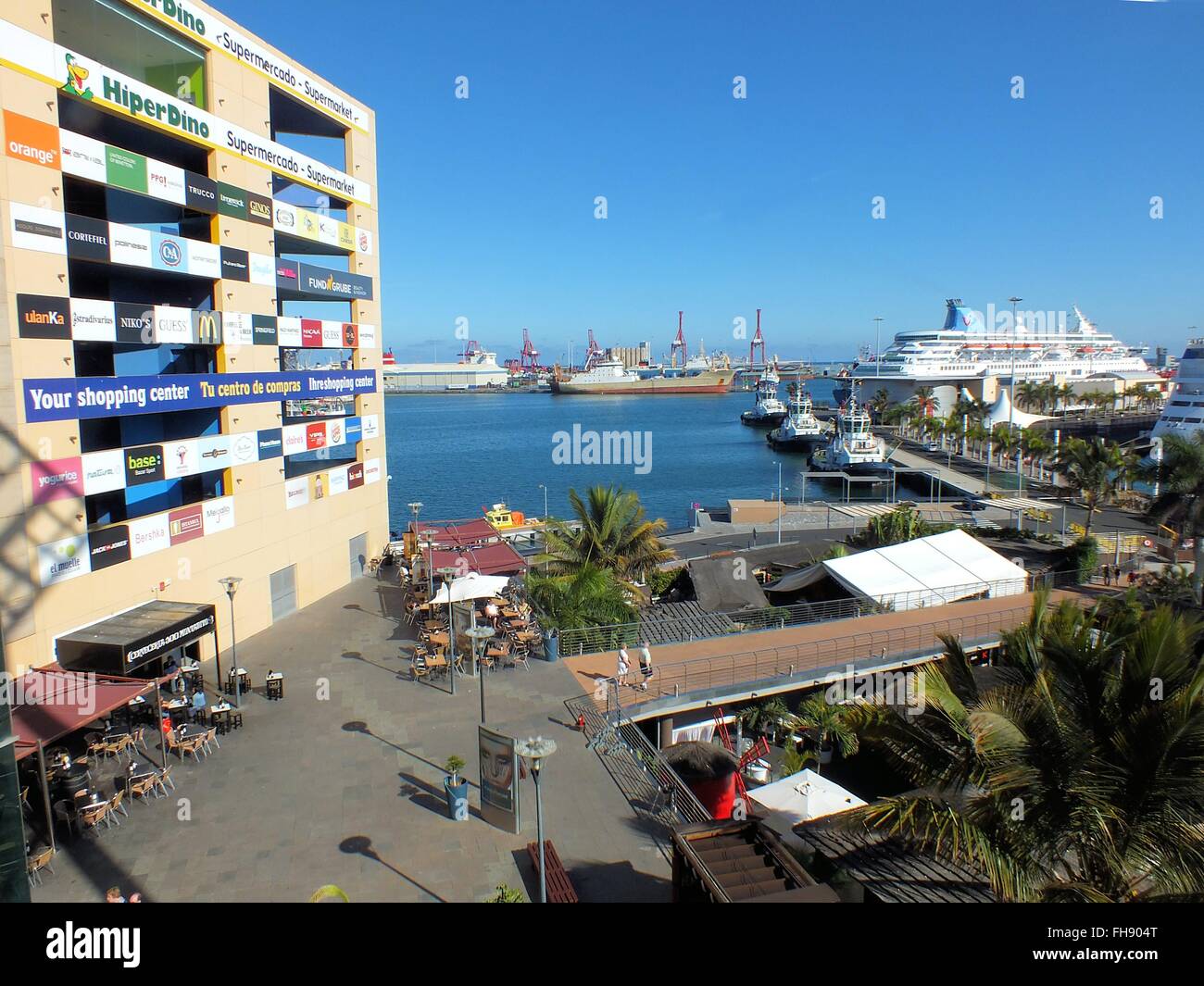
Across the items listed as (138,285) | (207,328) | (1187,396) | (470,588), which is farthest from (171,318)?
(1187,396)

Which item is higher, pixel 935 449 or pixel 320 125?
pixel 320 125

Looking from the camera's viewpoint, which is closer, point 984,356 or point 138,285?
point 138,285

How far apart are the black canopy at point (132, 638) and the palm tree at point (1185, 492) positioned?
2368 cm

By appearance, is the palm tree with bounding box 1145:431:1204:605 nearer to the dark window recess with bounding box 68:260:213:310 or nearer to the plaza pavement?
the plaza pavement

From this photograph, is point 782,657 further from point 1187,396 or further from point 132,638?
point 1187,396

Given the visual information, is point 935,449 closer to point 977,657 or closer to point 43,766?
point 977,657

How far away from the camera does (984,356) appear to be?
347ft

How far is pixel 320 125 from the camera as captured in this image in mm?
21641

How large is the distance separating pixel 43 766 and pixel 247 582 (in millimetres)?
9155

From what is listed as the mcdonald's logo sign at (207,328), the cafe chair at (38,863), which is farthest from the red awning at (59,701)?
the mcdonald's logo sign at (207,328)

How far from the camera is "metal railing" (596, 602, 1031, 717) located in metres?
14.3
